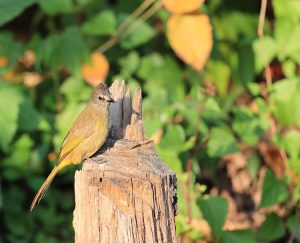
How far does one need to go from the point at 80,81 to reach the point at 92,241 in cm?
297

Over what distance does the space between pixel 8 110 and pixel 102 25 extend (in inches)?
41.0

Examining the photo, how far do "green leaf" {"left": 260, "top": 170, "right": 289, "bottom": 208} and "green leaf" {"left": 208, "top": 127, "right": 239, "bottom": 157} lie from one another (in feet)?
1.22

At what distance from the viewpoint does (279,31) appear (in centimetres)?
588

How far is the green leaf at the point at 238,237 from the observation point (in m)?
5.01

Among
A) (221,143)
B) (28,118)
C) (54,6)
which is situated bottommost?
(221,143)

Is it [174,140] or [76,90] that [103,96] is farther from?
[76,90]

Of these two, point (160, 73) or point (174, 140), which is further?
point (160, 73)

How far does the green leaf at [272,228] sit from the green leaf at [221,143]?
2.12 ft

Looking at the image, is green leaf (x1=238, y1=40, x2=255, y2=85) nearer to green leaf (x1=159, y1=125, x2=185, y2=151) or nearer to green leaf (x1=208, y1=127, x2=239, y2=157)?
green leaf (x1=208, y1=127, x2=239, y2=157)

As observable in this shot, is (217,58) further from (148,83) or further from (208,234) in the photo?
(208,234)

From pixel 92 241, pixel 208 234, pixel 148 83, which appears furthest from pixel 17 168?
pixel 92 241

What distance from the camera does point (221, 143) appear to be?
5211 millimetres

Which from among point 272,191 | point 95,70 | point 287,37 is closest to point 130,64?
point 95,70

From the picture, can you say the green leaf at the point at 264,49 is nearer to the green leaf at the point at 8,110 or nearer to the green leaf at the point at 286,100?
the green leaf at the point at 286,100
